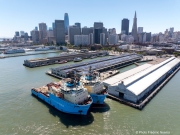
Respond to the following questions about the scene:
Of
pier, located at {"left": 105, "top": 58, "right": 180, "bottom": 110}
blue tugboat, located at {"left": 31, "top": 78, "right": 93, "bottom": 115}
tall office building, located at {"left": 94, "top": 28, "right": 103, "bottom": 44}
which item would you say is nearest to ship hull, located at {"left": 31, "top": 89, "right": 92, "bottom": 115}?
blue tugboat, located at {"left": 31, "top": 78, "right": 93, "bottom": 115}

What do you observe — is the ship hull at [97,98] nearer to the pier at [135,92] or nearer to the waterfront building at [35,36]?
the pier at [135,92]

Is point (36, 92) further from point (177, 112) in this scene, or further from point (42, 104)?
point (177, 112)

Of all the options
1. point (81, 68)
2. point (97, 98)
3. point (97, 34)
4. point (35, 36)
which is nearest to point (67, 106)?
point (97, 98)

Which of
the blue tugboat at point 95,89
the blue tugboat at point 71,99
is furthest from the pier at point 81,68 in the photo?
the blue tugboat at point 71,99

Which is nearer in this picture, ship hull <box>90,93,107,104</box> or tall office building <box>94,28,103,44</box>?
ship hull <box>90,93,107,104</box>

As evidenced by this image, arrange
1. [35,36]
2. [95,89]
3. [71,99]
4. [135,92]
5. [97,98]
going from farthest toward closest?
[35,36] → [135,92] → [95,89] → [97,98] → [71,99]

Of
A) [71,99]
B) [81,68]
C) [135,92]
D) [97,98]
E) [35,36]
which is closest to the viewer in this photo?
[71,99]

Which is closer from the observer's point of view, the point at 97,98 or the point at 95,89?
the point at 97,98

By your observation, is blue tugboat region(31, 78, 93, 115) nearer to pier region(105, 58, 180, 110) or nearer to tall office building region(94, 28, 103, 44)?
pier region(105, 58, 180, 110)

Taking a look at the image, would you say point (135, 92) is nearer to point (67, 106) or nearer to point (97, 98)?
point (97, 98)

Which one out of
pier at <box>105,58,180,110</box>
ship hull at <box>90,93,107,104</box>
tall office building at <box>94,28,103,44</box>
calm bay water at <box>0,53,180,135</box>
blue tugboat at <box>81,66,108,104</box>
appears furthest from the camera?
tall office building at <box>94,28,103,44</box>

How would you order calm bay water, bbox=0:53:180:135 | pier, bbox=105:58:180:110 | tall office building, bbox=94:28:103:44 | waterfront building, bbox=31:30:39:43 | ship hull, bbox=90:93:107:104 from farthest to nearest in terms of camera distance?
waterfront building, bbox=31:30:39:43 < tall office building, bbox=94:28:103:44 < pier, bbox=105:58:180:110 < ship hull, bbox=90:93:107:104 < calm bay water, bbox=0:53:180:135
